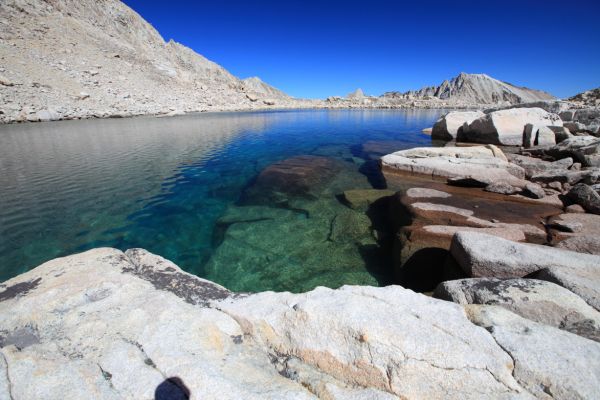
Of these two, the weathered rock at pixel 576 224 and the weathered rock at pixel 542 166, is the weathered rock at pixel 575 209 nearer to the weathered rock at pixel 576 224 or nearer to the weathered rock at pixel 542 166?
the weathered rock at pixel 576 224

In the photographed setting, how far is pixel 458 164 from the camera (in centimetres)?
1089

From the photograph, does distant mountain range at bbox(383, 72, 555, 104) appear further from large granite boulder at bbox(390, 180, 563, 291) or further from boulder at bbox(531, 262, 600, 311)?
boulder at bbox(531, 262, 600, 311)

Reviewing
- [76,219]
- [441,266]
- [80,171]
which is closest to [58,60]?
[80,171]

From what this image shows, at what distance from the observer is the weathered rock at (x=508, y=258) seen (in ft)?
12.4

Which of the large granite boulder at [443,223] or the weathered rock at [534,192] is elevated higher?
the weathered rock at [534,192]

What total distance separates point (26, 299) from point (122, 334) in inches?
66.1

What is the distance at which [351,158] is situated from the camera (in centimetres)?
1767

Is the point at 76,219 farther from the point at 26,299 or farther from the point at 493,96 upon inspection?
the point at 493,96

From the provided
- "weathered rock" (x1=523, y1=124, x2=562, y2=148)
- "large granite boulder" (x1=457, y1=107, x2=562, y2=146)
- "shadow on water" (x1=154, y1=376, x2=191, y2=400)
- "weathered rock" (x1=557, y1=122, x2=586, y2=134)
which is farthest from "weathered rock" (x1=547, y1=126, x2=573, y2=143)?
"shadow on water" (x1=154, y1=376, x2=191, y2=400)

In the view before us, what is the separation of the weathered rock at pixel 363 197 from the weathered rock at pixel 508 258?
4.85 metres

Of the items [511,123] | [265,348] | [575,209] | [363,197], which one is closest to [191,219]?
[363,197]

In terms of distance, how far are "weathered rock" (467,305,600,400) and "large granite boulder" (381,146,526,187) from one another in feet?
25.5

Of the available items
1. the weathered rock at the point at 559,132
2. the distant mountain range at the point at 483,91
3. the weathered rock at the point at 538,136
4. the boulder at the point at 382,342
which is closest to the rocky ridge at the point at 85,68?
the boulder at the point at 382,342

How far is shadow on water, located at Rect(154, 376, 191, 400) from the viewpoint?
220 centimetres
